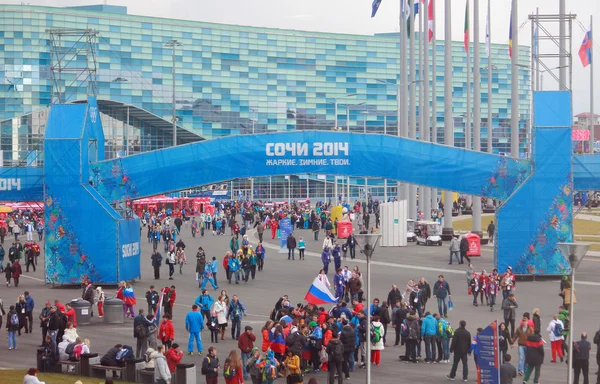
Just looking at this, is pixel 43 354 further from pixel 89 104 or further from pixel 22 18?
pixel 22 18

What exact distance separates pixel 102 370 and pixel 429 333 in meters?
7.69

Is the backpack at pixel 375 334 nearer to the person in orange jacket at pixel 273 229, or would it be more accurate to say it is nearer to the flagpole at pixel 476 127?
the flagpole at pixel 476 127

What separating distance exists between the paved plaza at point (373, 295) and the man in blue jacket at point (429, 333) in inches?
14.7

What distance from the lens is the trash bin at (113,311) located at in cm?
2962

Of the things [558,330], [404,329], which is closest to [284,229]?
[404,329]

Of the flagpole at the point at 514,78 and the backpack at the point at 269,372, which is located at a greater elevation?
the flagpole at the point at 514,78

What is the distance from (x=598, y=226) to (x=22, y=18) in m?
74.5

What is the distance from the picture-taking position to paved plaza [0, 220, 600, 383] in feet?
77.1

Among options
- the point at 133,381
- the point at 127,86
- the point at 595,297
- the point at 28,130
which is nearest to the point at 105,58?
the point at 127,86

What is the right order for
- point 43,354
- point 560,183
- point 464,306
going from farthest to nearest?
point 560,183 < point 464,306 < point 43,354

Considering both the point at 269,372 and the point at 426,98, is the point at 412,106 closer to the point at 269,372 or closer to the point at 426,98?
the point at 426,98

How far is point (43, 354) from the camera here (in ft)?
76.2

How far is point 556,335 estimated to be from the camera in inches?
909

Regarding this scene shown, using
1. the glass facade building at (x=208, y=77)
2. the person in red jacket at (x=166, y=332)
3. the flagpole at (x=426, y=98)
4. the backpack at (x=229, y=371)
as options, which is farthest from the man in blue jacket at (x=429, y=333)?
the glass facade building at (x=208, y=77)
